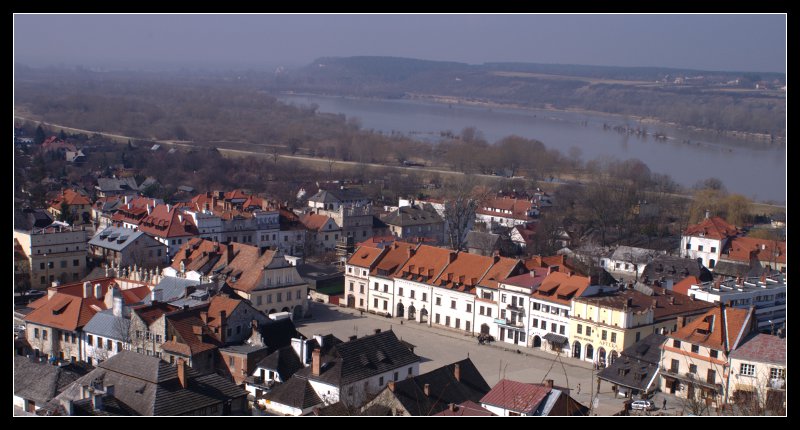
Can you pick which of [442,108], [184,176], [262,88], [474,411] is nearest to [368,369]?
[474,411]

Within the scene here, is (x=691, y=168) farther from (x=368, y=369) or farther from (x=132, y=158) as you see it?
(x=368, y=369)

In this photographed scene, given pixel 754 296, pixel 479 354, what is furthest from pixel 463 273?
pixel 754 296

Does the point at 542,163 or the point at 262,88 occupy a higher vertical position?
the point at 262,88

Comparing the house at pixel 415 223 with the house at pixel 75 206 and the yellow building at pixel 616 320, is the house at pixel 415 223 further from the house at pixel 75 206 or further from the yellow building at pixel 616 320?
the yellow building at pixel 616 320

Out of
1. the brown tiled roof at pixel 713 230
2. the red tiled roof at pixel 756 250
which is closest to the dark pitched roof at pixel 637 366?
the red tiled roof at pixel 756 250

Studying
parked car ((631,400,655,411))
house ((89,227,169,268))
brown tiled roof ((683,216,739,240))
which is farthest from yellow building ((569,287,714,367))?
house ((89,227,169,268))
